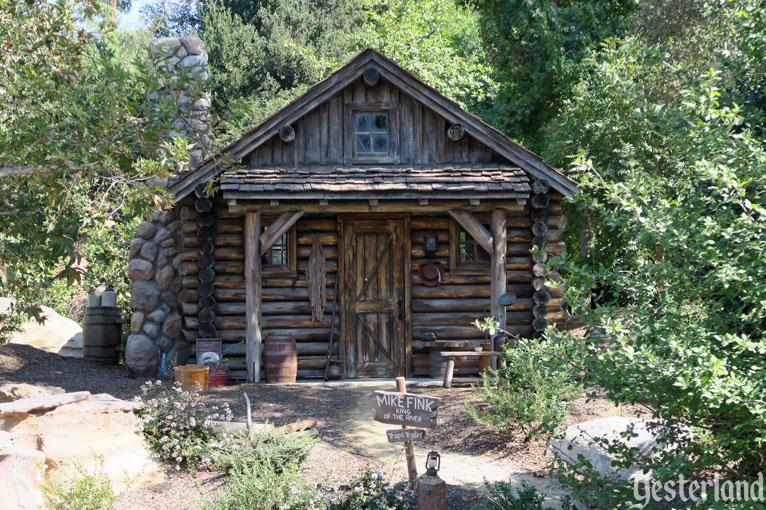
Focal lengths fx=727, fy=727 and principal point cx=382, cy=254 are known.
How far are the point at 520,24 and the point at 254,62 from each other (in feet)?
37.5

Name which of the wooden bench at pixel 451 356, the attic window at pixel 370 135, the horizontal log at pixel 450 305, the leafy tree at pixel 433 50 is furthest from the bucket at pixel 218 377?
the leafy tree at pixel 433 50

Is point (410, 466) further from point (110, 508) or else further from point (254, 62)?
point (254, 62)

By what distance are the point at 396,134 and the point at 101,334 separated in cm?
706

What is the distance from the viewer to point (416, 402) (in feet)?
20.1

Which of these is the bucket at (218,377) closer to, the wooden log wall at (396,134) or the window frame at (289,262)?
the window frame at (289,262)

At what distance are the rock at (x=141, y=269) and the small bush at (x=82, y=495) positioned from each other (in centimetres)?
700

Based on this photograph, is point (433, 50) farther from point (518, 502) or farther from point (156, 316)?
point (518, 502)

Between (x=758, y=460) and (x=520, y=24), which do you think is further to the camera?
(x=520, y=24)

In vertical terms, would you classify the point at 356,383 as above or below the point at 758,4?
below

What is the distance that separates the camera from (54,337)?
15.5 m

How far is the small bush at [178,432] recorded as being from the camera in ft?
23.7

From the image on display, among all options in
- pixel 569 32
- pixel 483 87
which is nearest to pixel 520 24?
pixel 569 32

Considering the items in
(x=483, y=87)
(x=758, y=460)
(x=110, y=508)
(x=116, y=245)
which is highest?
(x=483, y=87)

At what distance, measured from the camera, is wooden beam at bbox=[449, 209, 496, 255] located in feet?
38.7
